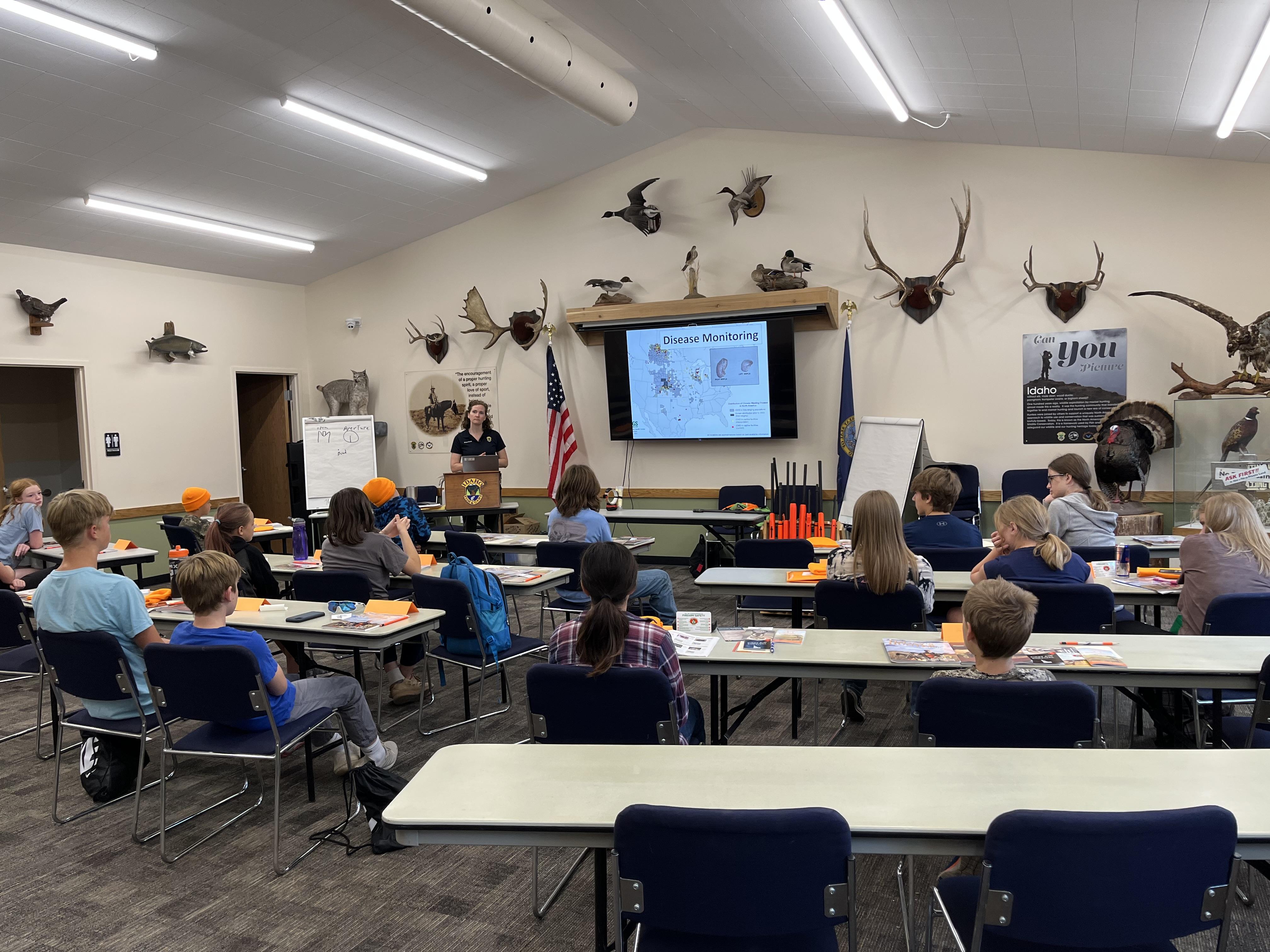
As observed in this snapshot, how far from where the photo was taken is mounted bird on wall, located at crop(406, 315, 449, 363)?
967cm

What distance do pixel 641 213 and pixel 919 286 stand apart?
8.74 ft

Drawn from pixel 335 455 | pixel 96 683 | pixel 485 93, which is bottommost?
pixel 96 683

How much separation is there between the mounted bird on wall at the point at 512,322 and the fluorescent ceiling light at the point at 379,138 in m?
1.32

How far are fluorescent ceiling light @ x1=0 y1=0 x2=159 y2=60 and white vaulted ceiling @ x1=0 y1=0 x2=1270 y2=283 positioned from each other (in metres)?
0.07

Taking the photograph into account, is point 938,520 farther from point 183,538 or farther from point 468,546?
point 183,538

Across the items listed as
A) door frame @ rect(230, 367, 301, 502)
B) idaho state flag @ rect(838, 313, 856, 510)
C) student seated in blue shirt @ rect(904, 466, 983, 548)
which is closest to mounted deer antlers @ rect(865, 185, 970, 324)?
idaho state flag @ rect(838, 313, 856, 510)

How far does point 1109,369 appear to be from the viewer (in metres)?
7.08

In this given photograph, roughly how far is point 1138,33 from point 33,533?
24.4ft

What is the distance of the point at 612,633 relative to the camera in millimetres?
2412

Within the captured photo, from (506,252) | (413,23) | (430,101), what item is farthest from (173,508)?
(413,23)

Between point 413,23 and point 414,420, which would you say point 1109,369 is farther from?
point 414,420

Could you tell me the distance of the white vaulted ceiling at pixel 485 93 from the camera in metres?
4.96

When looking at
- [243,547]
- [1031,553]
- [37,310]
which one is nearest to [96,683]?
[243,547]

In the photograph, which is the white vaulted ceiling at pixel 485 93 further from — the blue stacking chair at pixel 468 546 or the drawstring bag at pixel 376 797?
the drawstring bag at pixel 376 797
